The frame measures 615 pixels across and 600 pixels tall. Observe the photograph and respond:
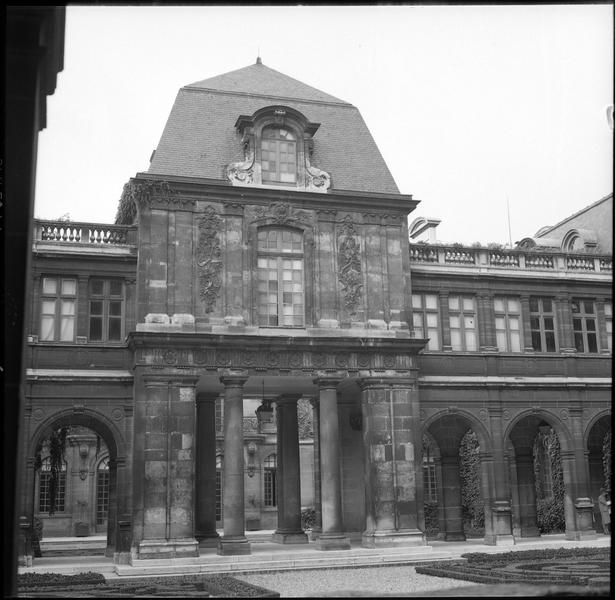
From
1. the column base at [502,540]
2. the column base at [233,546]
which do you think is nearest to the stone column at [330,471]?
the column base at [233,546]

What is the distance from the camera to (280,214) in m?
27.6

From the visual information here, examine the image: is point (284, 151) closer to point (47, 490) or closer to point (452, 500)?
point (452, 500)

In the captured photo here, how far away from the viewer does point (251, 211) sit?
27.5 meters

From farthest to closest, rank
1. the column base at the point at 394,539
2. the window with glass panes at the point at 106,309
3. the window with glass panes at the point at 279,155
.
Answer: the window with glass panes at the point at 279,155 → the window with glass panes at the point at 106,309 → the column base at the point at 394,539

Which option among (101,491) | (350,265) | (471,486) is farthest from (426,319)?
(101,491)

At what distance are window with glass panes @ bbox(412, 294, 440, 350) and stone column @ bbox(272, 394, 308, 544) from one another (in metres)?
4.75

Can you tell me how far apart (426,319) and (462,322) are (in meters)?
1.36

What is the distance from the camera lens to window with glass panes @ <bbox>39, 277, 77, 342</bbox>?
87.0ft

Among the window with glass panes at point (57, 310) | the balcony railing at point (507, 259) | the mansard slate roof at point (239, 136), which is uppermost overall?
the mansard slate roof at point (239, 136)

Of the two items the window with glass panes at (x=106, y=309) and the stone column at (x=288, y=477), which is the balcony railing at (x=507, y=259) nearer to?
the stone column at (x=288, y=477)

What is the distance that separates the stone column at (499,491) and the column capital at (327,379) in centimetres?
596

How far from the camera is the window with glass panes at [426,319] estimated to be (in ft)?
97.5

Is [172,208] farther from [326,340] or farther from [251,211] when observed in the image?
[326,340]

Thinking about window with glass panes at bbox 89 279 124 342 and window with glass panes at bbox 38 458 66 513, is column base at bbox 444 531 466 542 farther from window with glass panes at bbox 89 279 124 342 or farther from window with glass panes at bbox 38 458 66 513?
window with glass panes at bbox 38 458 66 513
